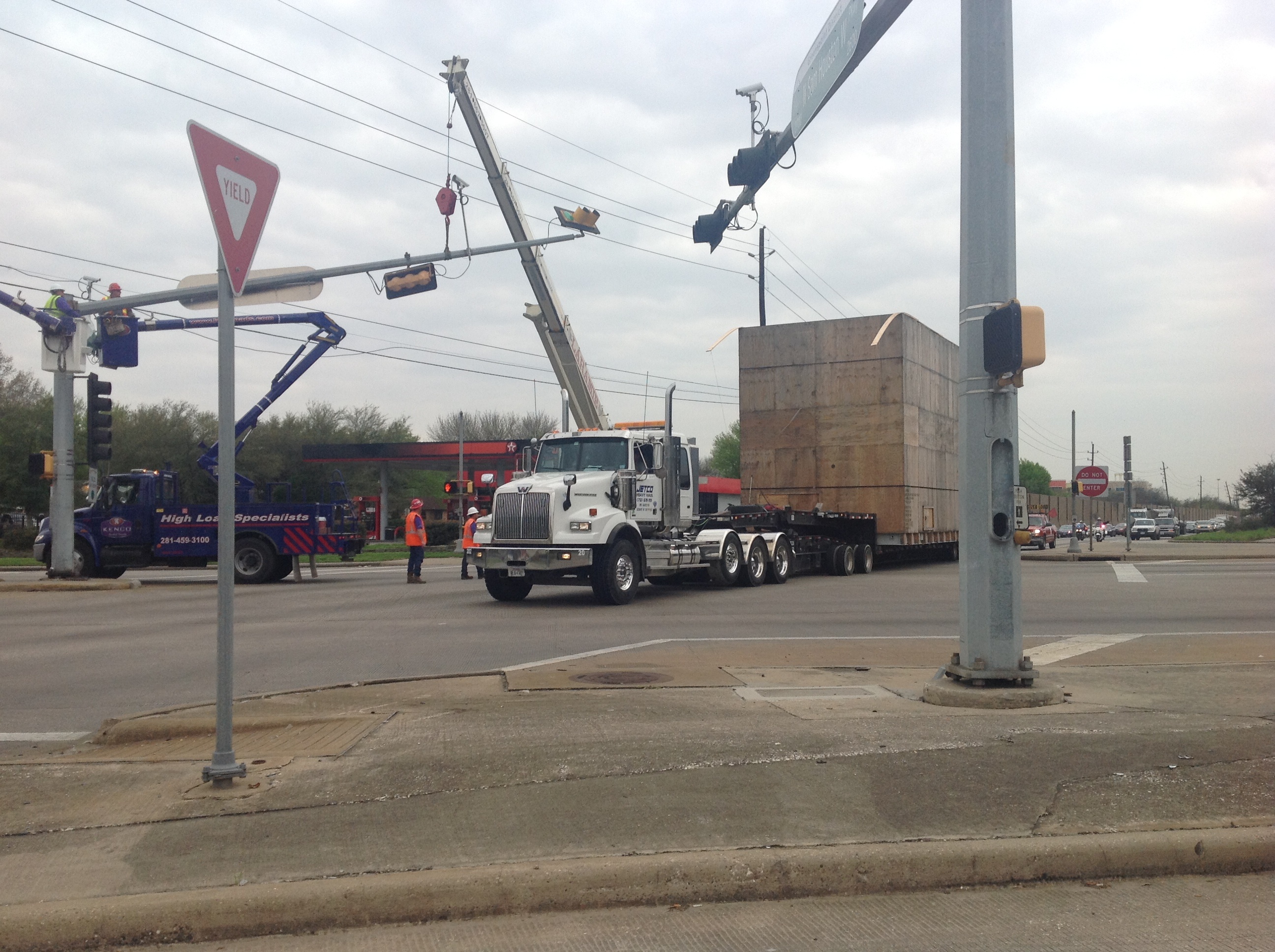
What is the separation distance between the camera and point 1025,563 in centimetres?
3198

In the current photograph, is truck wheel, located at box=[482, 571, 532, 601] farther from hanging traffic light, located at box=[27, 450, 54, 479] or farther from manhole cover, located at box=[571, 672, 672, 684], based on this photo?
hanging traffic light, located at box=[27, 450, 54, 479]

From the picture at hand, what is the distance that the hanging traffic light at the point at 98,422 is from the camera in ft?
72.0

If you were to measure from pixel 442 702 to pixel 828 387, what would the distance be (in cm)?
1864

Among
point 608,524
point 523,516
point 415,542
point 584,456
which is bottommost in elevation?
point 415,542

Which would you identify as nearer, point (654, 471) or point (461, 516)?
point (654, 471)

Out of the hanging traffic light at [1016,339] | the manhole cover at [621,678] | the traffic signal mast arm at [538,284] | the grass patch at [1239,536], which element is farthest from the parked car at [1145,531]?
the hanging traffic light at [1016,339]

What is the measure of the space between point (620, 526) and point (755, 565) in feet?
17.8

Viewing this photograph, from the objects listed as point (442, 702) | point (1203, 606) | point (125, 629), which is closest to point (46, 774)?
point (442, 702)

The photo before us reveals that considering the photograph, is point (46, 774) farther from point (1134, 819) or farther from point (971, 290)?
point (971, 290)

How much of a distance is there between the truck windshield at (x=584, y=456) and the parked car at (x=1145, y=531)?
60.4 metres

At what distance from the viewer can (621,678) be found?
30.4 feet

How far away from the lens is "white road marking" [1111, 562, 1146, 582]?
75.9ft

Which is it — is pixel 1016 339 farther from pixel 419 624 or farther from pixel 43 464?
pixel 43 464

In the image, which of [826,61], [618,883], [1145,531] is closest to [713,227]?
[826,61]
